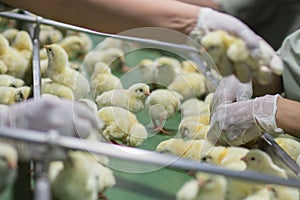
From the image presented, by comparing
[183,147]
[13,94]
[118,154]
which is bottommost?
[183,147]

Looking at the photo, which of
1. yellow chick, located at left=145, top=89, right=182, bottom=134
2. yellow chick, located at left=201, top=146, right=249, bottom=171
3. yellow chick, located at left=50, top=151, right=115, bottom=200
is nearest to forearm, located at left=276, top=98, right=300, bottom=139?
yellow chick, located at left=201, top=146, right=249, bottom=171

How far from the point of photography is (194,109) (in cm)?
183

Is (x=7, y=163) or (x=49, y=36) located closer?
(x=7, y=163)

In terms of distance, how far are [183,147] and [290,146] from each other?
318 mm

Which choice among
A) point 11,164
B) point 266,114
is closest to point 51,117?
point 11,164

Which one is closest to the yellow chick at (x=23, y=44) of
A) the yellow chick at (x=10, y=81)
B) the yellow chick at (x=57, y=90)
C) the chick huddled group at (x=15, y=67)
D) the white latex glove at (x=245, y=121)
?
the chick huddled group at (x=15, y=67)

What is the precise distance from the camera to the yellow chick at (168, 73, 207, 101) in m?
1.99

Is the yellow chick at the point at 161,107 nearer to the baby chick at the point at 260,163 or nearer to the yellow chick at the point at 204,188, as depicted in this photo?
the baby chick at the point at 260,163

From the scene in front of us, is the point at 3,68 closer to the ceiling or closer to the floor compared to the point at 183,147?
closer to the ceiling

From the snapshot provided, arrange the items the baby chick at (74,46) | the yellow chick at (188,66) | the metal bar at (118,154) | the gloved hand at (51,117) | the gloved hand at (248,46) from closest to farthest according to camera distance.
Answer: the metal bar at (118,154) → the gloved hand at (51,117) → the gloved hand at (248,46) → the yellow chick at (188,66) → the baby chick at (74,46)

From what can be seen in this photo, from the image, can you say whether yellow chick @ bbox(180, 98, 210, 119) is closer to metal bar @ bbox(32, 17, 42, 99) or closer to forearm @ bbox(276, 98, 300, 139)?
forearm @ bbox(276, 98, 300, 139)

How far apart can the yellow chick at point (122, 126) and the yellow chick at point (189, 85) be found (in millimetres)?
347

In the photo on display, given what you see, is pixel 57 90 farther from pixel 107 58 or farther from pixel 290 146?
pixel 290 146

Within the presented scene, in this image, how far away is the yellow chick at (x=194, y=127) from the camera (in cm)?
166
